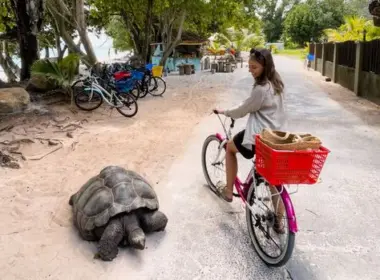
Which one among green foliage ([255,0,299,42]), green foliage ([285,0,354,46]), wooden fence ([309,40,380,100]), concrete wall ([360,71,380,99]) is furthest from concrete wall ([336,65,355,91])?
green foliage ([255,0,299,42])

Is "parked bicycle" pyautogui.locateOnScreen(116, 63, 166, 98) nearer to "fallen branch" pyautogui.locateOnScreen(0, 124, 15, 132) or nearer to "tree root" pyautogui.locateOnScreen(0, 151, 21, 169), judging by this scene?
"fallen branch" pyautogui.locateOnScreen(0, 124, 15, 132)

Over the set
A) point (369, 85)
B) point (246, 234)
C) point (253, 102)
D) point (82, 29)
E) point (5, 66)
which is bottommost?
point (246, 234)

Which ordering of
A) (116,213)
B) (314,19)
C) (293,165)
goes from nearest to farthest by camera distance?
(293,165) < (116,213) < (314,19)

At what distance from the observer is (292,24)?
52.0 meters

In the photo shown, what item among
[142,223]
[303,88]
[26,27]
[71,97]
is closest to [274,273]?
[142,223]

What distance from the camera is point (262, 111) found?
345cm

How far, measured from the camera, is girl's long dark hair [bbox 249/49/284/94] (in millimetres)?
3330

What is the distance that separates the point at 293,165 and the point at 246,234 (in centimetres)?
131

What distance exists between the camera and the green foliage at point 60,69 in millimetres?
10633

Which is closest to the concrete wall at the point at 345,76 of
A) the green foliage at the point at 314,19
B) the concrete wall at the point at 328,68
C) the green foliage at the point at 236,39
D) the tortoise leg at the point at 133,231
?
the concrete wall at the point at 328,68

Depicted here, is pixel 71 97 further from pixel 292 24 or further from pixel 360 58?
pixel 292 24

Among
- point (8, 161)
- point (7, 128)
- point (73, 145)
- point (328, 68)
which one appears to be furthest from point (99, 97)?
point (328, 68)

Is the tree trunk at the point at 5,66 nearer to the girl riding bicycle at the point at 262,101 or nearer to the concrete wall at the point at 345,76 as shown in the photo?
the concrete wall at the point at 345,76

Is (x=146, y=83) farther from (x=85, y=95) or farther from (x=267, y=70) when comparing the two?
(x=267, y=70)
